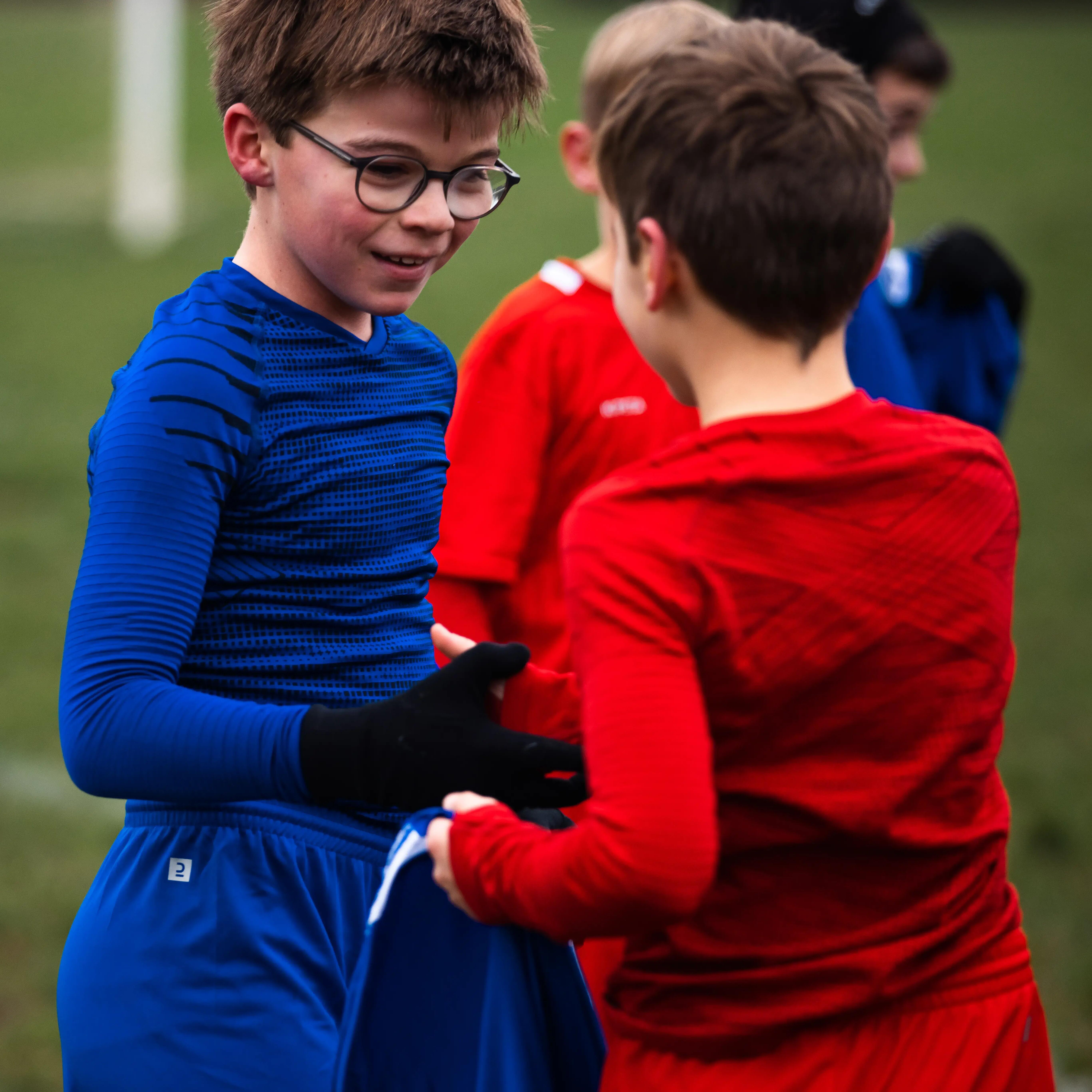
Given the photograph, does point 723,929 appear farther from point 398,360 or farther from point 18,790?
point 18,790

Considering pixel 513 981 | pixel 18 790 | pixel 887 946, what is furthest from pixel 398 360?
pixel 18 790

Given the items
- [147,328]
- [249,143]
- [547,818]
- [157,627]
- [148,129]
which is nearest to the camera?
[157,627]

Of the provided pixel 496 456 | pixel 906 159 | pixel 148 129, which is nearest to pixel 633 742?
pixel 496 456

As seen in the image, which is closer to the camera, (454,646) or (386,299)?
(454,646)

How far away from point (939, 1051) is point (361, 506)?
0.87 metres

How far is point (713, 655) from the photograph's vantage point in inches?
52.7

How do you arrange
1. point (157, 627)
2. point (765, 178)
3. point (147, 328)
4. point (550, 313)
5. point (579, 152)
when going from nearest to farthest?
point (765, 178) → point (157, 627) → point (550, 313) → point (579, 152) → point (147, 328)

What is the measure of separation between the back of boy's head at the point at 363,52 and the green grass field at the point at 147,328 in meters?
0.15

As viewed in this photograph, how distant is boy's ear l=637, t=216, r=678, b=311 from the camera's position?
141 cm

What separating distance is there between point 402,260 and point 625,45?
3.82 feet

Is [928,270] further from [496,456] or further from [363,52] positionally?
[363,52]

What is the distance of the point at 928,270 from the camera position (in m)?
3.37

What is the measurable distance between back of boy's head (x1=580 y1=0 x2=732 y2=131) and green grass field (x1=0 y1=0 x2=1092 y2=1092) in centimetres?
34

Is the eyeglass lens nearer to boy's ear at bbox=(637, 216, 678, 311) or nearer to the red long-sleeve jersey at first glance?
boy's ear at bbox=(637, 216, 678, 311)
